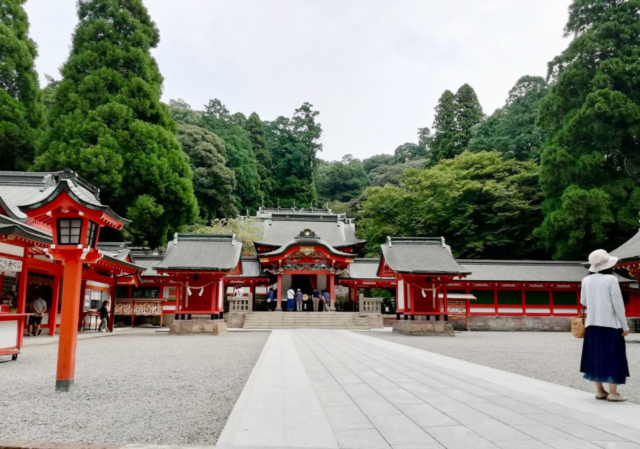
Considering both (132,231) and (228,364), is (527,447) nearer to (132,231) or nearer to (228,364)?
(228,364)

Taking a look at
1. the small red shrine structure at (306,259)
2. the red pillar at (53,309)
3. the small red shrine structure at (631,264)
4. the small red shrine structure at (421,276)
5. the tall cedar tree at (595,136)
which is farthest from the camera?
the small red shrine structure at (306,259)

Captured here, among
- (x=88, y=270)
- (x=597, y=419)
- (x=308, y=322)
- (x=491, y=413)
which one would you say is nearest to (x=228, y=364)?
(x=491, y=413)

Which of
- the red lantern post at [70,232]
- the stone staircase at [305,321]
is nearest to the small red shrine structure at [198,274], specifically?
the stone staircase at [305,321]

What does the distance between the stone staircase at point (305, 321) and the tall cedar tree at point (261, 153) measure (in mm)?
30515

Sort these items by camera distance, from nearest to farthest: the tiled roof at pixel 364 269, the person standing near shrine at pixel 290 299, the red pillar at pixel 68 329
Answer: the red pillar at pixel 68 329
the person standing near shrine at pixel 290 299
the tiled roof at pixel 364 269

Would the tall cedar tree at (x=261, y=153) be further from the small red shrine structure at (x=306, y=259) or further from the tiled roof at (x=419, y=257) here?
the tiled roof at (x=419, y=257)

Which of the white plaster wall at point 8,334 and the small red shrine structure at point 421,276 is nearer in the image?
the white plaster wall at point 8,334

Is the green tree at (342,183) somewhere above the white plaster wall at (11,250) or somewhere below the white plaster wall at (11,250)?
above

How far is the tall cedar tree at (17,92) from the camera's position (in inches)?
865

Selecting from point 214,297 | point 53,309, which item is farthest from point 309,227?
point 53,309

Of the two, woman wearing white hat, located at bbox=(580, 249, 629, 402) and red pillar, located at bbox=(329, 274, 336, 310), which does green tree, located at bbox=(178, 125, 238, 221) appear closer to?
red pillar, located at bbox=(329, 274, 336, 310)

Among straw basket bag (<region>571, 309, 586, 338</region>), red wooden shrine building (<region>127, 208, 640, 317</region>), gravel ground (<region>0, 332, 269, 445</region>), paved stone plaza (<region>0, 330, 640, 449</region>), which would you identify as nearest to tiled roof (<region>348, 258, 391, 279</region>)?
red wooden shrine building (<region>127, 208, 640, 317</region>)

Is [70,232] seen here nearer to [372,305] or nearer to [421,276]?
[421,276]

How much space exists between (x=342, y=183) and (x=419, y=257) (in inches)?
1713
